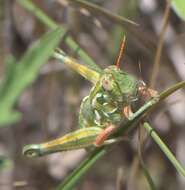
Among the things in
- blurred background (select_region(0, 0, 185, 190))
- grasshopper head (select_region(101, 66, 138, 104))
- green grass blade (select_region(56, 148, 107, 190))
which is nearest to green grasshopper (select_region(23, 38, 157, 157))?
grasshopper head (select_region(101, 66, 138, 104))

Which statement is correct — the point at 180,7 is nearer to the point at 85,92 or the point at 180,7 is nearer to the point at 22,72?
the point at 22,72

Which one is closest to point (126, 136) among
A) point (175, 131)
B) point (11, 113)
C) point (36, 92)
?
point (11, 113)

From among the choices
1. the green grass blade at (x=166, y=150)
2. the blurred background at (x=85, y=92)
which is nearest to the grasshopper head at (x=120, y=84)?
the green grass blade at (x=166, y=150)

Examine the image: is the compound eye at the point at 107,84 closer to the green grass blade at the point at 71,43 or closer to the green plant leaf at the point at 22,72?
the green grass blade at the point at 71,43

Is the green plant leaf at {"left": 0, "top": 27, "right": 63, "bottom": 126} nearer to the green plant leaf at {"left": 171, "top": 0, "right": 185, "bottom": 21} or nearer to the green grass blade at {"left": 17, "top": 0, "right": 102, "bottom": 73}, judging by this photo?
the green grass blade at {"left": 17, "top": 0, "right": 102, "bottom": 73}

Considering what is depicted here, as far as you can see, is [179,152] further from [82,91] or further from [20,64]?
[20,64]

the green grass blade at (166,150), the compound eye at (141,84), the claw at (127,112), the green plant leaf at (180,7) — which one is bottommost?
the green grass blade at (166,150)
